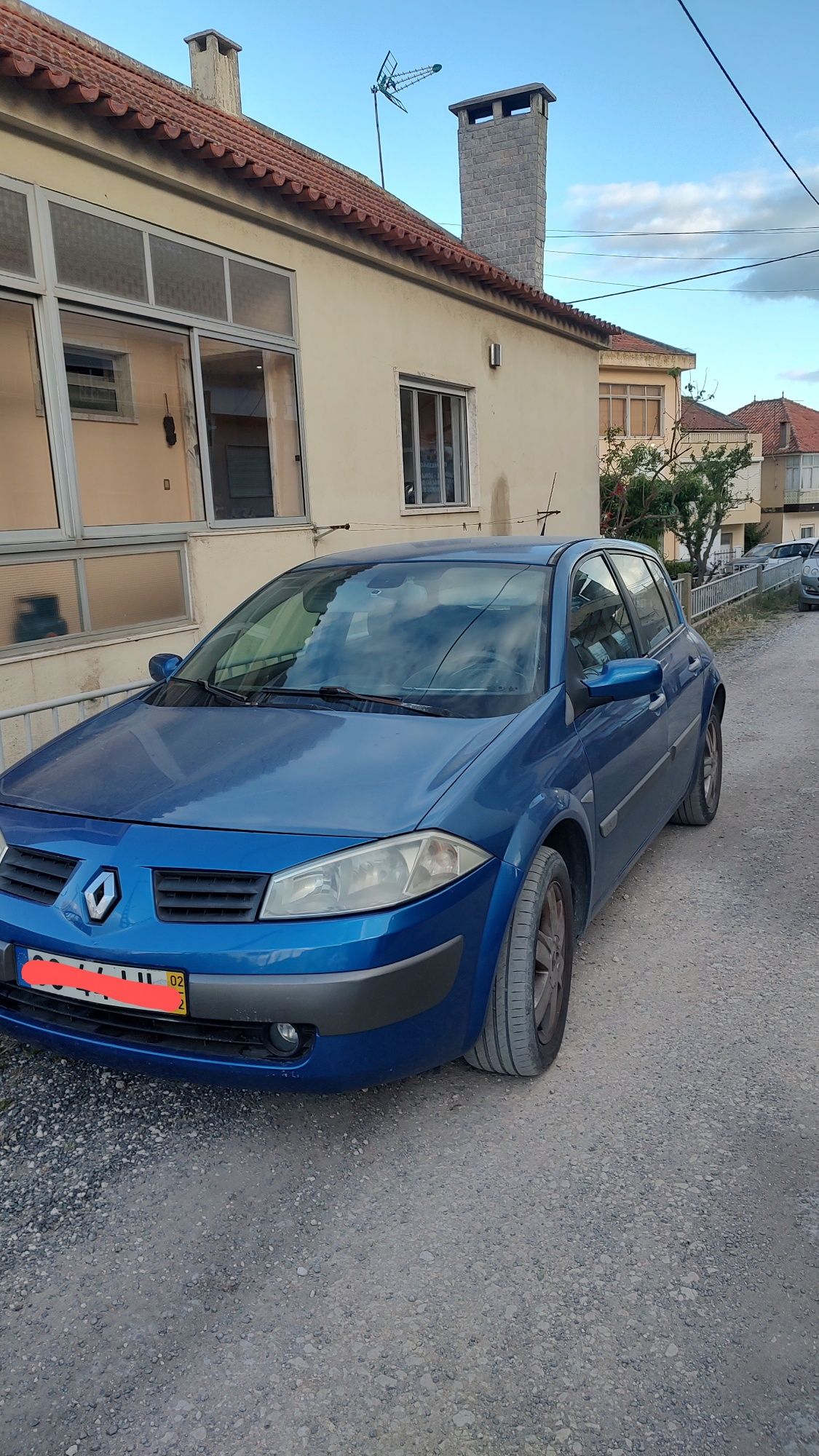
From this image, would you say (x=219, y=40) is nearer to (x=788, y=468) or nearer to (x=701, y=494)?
(x=701, y=494)

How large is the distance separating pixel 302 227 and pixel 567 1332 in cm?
845

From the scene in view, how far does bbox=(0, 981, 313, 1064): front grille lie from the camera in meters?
2.55

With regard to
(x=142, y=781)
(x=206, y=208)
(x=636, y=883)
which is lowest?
(x=636, y=883)

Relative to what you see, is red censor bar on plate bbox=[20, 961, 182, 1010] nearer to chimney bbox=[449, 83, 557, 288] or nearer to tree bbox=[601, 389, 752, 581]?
chimney bbox=[449, 83, 557, 288]

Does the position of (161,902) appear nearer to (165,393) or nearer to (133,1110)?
(133,1110)

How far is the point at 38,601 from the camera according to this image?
20.8 ft

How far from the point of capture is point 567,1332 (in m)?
2.17

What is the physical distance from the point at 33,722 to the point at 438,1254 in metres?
3.50

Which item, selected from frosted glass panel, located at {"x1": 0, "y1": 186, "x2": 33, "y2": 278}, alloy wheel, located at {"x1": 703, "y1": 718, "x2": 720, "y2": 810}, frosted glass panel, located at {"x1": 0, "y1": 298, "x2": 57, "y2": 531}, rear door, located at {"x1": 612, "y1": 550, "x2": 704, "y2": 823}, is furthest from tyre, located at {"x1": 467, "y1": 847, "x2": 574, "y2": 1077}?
frosted glass panel, located at {"x1": 0, "y1": 186, "x2": 33, "y2": 278}

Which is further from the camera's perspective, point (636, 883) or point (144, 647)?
point (144, 647)

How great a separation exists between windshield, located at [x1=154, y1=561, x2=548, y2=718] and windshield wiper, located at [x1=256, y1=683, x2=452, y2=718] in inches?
0.4

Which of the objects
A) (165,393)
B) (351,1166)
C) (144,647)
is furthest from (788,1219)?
(165,393)

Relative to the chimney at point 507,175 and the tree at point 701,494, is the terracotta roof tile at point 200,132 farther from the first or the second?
the tree at point 701,494

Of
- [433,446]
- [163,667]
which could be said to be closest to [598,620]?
[163,667]
